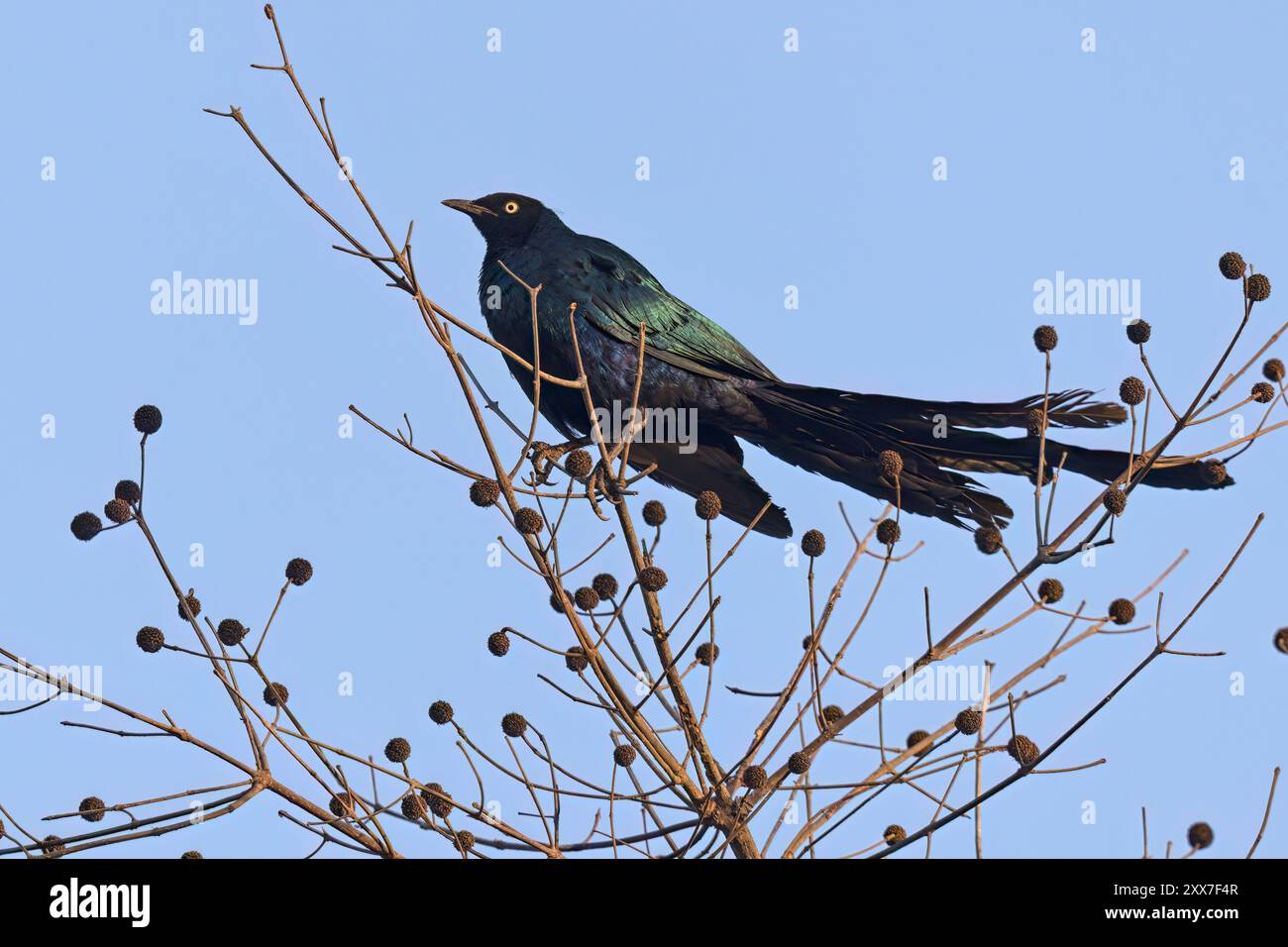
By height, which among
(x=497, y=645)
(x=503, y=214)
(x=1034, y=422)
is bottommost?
(x=497, y=645)

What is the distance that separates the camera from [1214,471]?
463 centimetres

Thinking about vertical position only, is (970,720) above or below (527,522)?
below

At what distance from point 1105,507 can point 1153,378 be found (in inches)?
14.8

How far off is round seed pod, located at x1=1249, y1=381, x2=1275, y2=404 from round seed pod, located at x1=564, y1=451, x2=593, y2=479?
190cm

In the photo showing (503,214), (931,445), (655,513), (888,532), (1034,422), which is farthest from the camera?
(503,214)

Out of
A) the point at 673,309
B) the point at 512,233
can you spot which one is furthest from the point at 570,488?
the point at 512,233

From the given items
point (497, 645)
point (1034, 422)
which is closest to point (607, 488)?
point (497, 645)

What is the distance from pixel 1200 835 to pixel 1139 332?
136 cm

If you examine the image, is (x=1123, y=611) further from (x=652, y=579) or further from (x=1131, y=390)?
(x=652, y=579)

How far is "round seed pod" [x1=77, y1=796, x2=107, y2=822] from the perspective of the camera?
3.86 metres

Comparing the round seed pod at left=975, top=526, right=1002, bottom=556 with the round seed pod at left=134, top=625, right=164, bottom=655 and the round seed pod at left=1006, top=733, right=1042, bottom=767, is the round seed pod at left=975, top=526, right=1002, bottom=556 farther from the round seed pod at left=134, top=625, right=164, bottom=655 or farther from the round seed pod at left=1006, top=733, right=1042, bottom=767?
the round seed pod at left=134, top=625, right=164, bottom=655

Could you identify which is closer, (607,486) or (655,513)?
(607,486)
